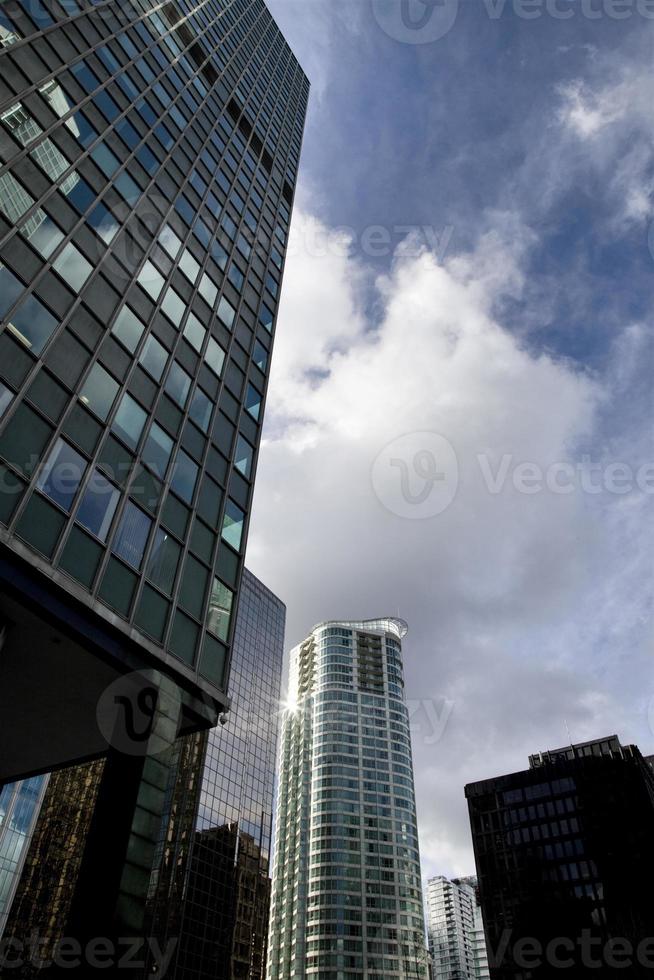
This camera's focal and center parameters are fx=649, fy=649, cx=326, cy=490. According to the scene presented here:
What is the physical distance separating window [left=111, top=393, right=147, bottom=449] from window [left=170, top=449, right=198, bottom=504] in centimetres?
180

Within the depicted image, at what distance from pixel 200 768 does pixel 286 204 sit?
271ft

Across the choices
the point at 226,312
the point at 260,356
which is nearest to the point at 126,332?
the point at 226,312

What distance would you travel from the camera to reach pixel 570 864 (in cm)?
9319

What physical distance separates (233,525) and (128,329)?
24.9ft

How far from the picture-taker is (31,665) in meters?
17.6

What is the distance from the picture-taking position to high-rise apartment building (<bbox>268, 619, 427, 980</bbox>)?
400 feet

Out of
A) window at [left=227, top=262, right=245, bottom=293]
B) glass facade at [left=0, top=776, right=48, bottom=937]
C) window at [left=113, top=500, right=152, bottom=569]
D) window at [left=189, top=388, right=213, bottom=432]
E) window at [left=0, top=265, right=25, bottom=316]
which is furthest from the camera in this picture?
glass facade at [left=0, top=776, right=48, bottom=937]

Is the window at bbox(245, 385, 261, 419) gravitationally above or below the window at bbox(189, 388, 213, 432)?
above

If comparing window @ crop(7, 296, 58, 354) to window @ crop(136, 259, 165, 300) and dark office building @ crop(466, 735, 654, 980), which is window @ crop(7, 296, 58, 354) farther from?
dark office building @ crop(466, 735, 654, 980)

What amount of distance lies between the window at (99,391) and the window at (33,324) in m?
1.60

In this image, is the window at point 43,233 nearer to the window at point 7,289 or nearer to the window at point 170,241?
the window at point 7,289

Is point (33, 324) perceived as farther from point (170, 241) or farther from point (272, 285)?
point (272, 285)

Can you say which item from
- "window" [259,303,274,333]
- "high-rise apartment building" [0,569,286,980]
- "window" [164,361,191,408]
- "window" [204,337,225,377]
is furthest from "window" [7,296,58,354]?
"high-rise apartment building" [0,569,286,980]

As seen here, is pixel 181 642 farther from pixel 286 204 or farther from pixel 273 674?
pixel 273 674
